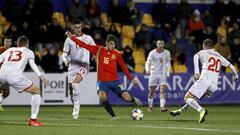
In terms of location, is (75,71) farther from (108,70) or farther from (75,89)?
(108,70)

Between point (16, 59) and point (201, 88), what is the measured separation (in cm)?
489

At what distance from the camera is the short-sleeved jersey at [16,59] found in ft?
51.4

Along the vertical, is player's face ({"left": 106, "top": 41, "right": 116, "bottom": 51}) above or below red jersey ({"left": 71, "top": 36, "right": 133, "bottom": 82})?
above

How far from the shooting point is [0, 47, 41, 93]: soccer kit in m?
15.7

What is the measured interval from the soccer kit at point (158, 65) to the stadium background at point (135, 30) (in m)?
3.33

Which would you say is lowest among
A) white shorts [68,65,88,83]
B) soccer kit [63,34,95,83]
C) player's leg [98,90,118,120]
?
player's leg [98,90,118,120]

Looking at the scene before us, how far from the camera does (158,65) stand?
23016 mm

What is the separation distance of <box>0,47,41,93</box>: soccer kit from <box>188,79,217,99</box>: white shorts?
173 inches

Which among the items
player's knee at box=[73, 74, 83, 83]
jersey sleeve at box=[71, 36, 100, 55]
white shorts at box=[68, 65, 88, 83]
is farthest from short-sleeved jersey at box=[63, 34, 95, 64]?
jersey sleeve at box=[71, 36, 100, 55]

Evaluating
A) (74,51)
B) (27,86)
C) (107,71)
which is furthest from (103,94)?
(27,86)

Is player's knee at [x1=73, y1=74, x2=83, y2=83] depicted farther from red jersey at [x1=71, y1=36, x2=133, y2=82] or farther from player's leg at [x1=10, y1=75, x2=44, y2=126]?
player's leg at [x1=10, y1=75, x2=44, y2=126]

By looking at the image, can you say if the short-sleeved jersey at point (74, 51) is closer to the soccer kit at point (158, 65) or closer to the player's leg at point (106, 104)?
the player's leg at point (106, 104)

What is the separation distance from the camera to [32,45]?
27109 millimetres

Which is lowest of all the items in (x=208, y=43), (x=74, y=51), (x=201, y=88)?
(x=201, y=88)
